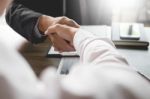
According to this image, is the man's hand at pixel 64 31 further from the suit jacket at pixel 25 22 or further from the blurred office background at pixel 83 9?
the blurred office background at pixel 83 9

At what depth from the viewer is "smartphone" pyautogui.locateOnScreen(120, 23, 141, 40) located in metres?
1.19

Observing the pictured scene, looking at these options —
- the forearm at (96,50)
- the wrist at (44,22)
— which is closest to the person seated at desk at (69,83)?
the forearm at (96,50)

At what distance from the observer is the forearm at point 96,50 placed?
0.57 metres

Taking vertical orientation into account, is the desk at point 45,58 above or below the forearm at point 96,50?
below

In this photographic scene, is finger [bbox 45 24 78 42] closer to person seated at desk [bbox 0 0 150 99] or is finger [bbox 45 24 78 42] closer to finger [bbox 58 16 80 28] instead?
finger [bbox 58 16 80 28]

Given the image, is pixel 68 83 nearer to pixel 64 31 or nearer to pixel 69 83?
pixel 69 83

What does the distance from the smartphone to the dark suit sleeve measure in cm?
34

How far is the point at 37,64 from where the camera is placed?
107cm

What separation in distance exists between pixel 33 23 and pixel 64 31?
0.76ft

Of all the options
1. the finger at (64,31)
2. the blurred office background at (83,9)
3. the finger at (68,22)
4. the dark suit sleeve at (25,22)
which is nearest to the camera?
the finger at (64,31)

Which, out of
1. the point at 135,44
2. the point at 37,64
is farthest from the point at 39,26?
the point at 135,44

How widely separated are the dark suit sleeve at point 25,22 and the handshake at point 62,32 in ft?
0.21

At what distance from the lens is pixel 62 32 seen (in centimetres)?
100

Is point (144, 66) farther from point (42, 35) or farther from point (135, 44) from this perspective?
point (42, 35)
